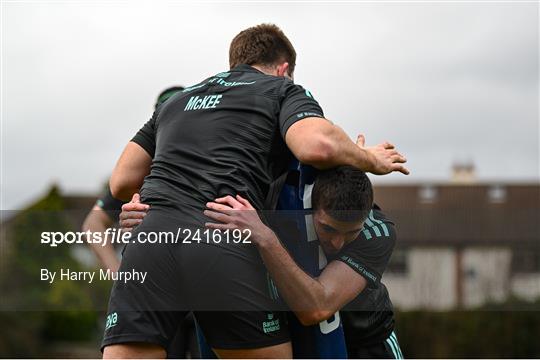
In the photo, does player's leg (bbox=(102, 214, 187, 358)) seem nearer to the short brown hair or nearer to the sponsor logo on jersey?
the sponsor logo on jersey

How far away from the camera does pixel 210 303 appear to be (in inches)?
184

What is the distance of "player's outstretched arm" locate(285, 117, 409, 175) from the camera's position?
456 centimetres

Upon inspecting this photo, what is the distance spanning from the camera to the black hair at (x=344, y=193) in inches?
194

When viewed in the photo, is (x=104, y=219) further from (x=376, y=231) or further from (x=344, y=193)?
(x=344, y=193)

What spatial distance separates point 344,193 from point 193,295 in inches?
35.9

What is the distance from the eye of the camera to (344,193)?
493 centimetres

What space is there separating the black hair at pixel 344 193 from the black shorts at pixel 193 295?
489 mm

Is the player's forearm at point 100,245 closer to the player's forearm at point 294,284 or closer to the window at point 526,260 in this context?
the player's forearm at point 294,284

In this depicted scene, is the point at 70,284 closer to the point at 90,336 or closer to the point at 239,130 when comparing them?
the point at 90,336

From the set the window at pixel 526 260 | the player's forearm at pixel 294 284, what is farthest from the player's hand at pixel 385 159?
the window at pixel 526 260

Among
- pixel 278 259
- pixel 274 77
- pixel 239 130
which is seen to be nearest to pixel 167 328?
pixel 278 259

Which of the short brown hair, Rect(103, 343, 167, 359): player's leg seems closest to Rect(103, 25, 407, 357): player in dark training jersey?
Rect(103, 343, 167, 359): player's leg

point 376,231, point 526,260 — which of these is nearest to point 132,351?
point 376,231

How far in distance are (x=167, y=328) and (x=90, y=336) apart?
127 ft
